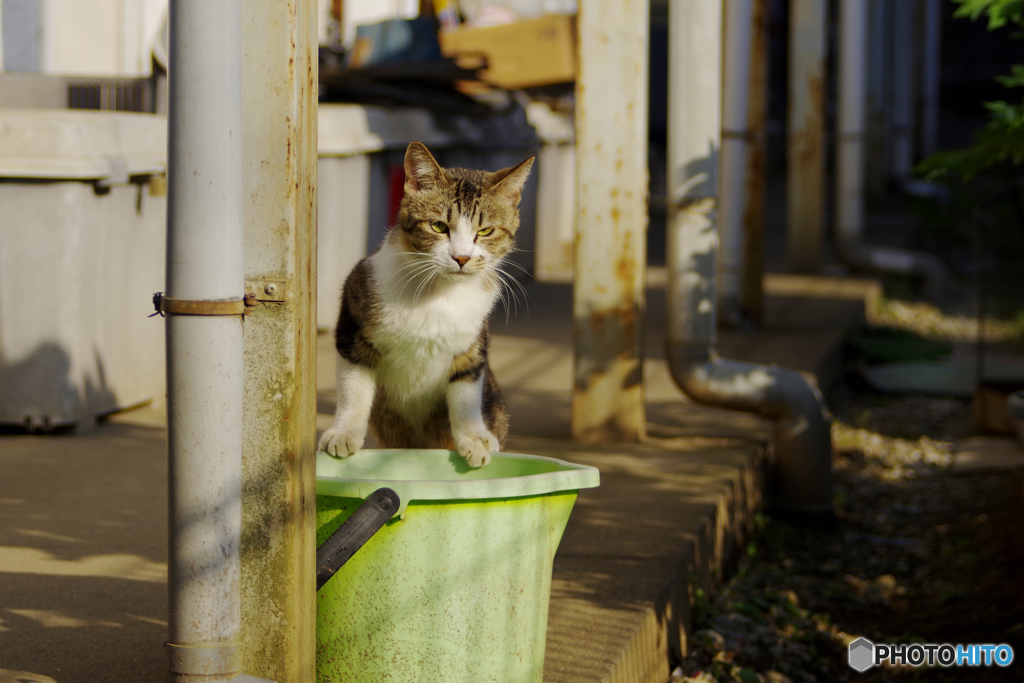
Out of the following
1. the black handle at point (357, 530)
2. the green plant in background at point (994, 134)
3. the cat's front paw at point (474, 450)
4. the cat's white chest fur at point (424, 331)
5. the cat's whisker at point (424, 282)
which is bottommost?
the black handle at point (357, 530)

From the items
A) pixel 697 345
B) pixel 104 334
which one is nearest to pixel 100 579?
pixel 104 334

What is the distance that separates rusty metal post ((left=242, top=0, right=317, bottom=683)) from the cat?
66 centimetres

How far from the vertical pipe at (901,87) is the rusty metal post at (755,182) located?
403 inches

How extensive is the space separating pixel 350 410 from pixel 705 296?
233cm

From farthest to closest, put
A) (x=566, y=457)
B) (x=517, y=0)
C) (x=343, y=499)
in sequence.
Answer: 1. (x=517, y=0)
2. (x=566, y=457)
3. (x=343, y=499)

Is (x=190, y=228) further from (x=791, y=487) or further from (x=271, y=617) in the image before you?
(x=791, y=487)

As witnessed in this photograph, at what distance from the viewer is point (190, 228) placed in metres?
1.71

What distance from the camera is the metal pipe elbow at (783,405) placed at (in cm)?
447

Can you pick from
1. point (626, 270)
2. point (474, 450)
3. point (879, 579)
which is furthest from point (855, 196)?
point (474, 450)

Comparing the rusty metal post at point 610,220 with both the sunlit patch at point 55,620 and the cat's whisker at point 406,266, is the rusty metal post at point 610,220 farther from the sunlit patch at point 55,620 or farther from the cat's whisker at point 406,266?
the sunlit patch at point 55,620

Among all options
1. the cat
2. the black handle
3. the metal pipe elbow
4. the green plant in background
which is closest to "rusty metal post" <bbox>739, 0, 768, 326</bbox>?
the metal pipe elbow

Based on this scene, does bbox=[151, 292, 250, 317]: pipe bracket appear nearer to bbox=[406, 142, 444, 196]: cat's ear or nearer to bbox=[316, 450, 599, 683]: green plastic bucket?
bbox=[316, 450, 599, 683]: green plastic bucket

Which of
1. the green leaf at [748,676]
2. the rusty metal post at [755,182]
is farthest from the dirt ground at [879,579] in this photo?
the rusty metal post at [755,182]

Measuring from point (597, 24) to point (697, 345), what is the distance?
55.7 inches
